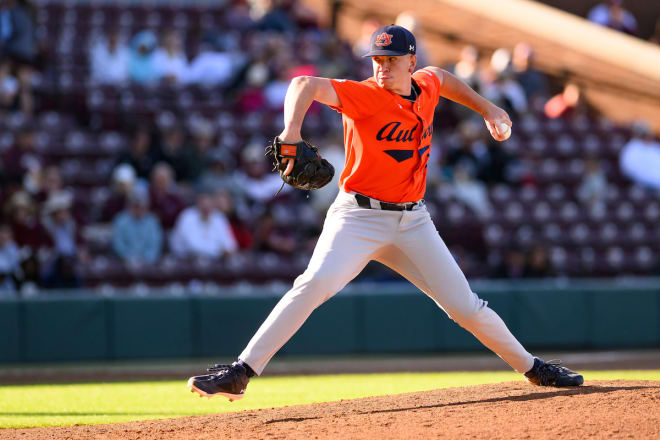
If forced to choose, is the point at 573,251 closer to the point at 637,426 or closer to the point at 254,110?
the point at 254,110

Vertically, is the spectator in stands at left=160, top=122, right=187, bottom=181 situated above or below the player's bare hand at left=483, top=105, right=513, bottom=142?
below

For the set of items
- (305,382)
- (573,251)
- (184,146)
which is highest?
(184,146)

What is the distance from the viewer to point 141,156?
10992 millimetres

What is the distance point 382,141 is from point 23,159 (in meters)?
7.11

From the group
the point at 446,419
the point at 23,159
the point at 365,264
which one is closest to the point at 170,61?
the point at 23,159

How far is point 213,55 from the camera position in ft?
44.0

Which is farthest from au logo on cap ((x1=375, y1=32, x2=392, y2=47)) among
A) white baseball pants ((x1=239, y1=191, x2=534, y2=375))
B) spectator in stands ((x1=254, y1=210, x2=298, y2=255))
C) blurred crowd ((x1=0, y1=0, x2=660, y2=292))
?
spectator in stands ((x1=254, y1=210, x2=298, y2=255))

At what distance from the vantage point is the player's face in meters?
4.66

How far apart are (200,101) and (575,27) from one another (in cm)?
595

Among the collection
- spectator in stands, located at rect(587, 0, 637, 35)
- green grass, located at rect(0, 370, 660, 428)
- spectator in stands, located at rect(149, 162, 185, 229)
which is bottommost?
green grass, located at rect(0, 370, 660, 428)

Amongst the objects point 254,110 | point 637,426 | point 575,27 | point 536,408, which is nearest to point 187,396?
point 536,408

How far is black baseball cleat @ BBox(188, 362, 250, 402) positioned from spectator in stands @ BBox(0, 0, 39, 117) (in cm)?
843

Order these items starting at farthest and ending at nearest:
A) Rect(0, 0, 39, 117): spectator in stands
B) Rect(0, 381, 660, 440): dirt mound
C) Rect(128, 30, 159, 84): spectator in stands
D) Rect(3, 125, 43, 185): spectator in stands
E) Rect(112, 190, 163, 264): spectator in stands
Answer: Rect(128, 30, 159, 84): spectator in stands, Rect(0, 0, 39, 117): spectator in stands, Rect(3, 125, 43, 185): spectator in stands, Rect(112, 190, 163, 264): spectator in stands, Rect(0, 381, 660, 440): dirt mound

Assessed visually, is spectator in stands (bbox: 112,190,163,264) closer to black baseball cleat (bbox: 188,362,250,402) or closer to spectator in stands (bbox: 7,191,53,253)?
spectator in stands (bbox: 7,191,53,253)
